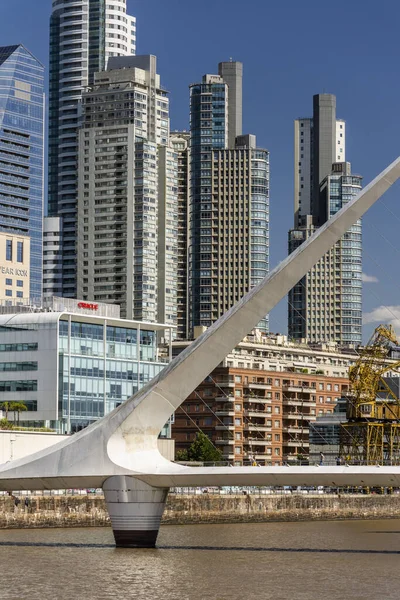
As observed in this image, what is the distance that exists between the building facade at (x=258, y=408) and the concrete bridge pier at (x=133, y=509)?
5784cm

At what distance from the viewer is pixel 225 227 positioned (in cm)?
18350

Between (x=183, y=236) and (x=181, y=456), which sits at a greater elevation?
(x=183, y=236)

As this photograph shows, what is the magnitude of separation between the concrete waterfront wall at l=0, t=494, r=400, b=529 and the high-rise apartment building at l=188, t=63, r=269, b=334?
9723 centimetres

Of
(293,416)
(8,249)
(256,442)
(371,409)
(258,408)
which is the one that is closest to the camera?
(371,409)

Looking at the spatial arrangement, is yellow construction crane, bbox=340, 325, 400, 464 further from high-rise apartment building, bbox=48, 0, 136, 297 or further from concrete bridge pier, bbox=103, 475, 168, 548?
high-rise apartment building, bbox=48, 0, 136, 297

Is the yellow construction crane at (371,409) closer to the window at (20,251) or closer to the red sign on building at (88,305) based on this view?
the red sign on building at (88,305)

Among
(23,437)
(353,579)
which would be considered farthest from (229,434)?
(353,579)

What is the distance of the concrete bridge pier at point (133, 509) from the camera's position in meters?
45.3

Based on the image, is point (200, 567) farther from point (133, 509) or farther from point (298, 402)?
point (298, 402)

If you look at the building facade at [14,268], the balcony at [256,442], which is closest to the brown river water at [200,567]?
the balcony at [256,442]

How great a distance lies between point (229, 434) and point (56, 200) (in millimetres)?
83979

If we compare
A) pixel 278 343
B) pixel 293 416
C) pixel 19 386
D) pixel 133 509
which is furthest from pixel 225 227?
pixel 133 509

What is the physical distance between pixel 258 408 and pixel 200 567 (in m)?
72.8

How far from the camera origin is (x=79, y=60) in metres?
192
